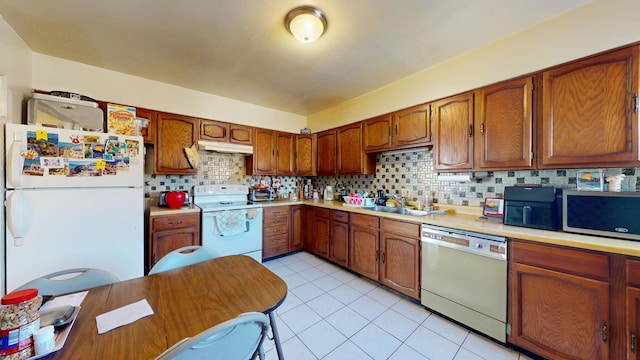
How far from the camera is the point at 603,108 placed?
1.42 metres

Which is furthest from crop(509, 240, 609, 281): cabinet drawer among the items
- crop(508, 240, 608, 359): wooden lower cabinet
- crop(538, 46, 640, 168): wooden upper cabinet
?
crop(538, 46, 640, 168): wooden upper cabinet

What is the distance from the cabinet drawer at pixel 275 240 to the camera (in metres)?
3.12

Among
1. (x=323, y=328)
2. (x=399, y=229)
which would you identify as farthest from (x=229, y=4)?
(x=323, y=328)

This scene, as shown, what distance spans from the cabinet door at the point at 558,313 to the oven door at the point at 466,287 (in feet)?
0.25

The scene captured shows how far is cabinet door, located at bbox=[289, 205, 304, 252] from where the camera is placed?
3369 mm

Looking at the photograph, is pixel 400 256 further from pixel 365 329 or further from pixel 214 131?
pixel 214 131

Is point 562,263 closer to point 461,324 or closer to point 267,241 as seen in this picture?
point 461,324

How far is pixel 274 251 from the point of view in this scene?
10.5 feet

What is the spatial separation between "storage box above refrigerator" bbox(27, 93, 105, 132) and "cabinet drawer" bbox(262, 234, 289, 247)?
2.14 meters

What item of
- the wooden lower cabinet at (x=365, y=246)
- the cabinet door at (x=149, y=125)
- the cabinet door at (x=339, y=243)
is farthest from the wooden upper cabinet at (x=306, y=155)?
the cabinet door at (x=149, y=125)

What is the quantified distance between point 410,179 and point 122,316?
269cm

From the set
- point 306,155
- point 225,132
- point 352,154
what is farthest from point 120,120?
point 352,154

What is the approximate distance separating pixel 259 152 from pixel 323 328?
2.45 m

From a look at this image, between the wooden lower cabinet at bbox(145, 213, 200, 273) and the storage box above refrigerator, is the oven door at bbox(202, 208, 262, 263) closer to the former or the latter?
the wooden lower cabinet at bbox(145, 213, 200, 273)
